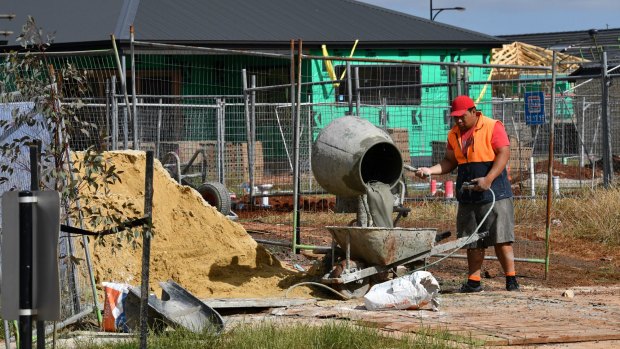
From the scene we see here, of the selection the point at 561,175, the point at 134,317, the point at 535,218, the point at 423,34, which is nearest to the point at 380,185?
the point at 134,317

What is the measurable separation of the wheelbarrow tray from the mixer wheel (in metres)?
5.26

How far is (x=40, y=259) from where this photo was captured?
4.70 m

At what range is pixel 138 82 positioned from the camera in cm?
2300

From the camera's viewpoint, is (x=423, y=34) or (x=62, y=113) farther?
(x=423, y=34)

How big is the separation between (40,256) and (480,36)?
27427 millimetres

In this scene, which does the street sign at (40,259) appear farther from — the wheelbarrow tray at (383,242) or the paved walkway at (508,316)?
the wheelbarrow tray at (383,242)

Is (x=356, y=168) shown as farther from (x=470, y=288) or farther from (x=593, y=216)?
(x=593, y=216)

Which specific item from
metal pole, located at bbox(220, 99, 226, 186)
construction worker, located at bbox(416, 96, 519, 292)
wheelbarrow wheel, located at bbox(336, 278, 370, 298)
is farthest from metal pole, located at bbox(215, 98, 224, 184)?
wheelbarrow wheel, located at bbox(336, 278, 370, 298)

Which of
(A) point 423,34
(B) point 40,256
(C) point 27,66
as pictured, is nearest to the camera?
(B) point 40,256

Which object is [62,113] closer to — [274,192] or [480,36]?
[274,192]

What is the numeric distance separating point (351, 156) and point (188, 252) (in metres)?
2.15

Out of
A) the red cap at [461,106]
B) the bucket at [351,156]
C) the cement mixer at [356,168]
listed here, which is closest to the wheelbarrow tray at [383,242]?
the cement mixer at [356,168]

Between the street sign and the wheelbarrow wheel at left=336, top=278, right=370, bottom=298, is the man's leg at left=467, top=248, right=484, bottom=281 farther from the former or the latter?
the street sign

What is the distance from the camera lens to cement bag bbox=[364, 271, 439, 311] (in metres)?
9.23
